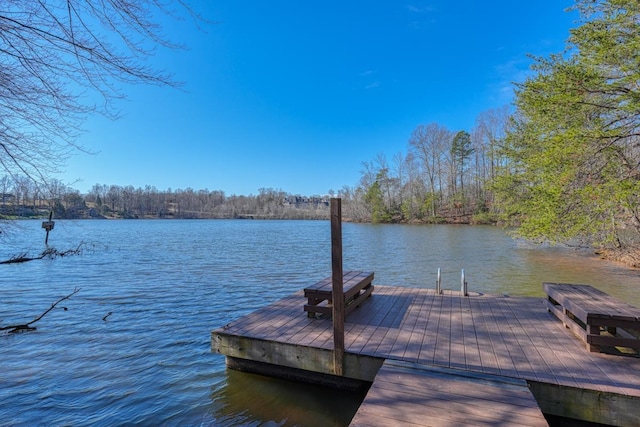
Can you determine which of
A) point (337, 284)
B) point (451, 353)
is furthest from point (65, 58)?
point (451, 353)

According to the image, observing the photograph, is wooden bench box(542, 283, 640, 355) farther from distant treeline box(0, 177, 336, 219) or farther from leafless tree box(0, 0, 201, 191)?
distant treeline box(0, 177, 336, 219)

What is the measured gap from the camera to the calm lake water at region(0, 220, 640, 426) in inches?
143

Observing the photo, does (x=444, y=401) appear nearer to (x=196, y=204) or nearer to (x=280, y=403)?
(x=280, y=403)

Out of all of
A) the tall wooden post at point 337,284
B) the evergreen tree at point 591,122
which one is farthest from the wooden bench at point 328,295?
the evergreen tree at point 591,122

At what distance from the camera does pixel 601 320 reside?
3.36m

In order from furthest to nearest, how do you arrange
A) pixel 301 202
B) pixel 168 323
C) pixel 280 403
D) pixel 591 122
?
pixel 301 202 < pixel 591 122 < pixel 168 323 < pixel 280 403

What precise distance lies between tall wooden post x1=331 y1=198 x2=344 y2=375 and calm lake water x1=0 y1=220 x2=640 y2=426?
626mm

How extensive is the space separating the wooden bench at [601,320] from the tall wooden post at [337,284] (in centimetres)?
268

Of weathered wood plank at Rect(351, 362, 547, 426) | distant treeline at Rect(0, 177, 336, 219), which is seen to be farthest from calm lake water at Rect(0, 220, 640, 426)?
distant treeline at Rect(0, 177, 336, 219)

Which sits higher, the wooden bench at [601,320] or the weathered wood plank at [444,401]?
the wooden bench at [601,320]

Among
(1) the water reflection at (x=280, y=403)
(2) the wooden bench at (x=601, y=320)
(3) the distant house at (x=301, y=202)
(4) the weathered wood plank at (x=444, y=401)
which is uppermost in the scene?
(3) the distant house at (x=301, y=202)

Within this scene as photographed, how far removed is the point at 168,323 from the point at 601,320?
7016 millimetres

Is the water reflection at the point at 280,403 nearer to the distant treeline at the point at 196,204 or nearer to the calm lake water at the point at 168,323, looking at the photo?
the calm lake water at the point at 168,323

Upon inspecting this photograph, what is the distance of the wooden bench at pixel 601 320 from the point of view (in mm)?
3303
